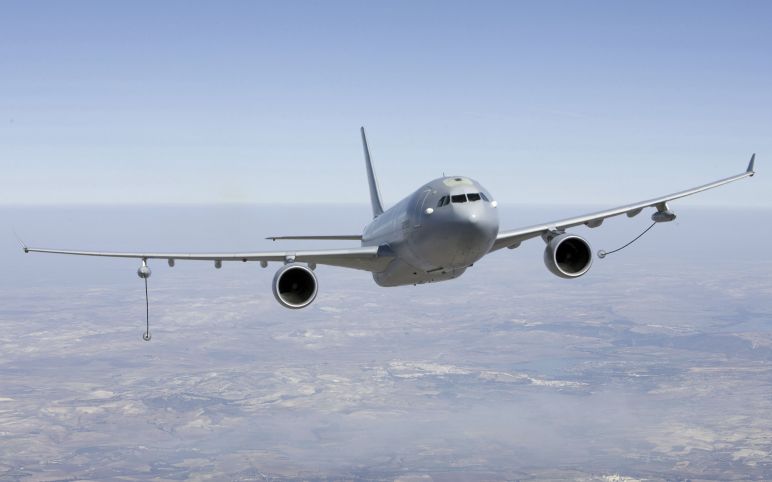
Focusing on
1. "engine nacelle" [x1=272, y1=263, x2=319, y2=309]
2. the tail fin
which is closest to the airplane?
"engine nacelle" [x1=272, y1=263, x2=319, y2=309]

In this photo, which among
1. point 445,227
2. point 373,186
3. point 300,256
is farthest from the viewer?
point 373,186

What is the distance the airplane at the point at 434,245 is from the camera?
103ft

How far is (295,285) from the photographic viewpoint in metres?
35.8

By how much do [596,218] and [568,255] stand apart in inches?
102

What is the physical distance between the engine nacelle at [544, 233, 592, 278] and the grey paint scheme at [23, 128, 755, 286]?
979mm

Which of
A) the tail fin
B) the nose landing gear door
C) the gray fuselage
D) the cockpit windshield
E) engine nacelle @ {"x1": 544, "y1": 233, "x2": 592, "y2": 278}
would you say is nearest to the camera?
the gray fuselage

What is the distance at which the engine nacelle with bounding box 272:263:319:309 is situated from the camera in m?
35.0

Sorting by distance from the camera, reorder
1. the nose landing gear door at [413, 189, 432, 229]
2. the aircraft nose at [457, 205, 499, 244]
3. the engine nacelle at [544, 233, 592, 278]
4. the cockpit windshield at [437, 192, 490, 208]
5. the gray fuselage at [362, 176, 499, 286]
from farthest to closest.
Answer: the engine nacelle at [544, 233, 592, 278]
the nose landing gear door at [413, 189, 432, 229]
the cockpit windshield at [437, 192, 490, 208]
the gray fuselage at [362, 176, 499, 286]
the aircraft nose at [457, 205, 499, 244]

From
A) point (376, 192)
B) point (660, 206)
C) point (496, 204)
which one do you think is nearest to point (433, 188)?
point (496, 204)

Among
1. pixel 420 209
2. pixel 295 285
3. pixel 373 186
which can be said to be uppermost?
pixel 373 186

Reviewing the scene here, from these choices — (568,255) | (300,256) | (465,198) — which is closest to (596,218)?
(568,255)

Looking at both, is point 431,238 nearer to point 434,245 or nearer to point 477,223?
point 434,245

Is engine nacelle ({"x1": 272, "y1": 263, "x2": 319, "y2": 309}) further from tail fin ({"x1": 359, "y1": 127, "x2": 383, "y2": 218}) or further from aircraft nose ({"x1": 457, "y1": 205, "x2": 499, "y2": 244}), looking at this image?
tail fin ({"x1": 359, "y1": 127, "x2": 383, "y2": 218})

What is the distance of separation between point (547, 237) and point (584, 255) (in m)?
1.86
